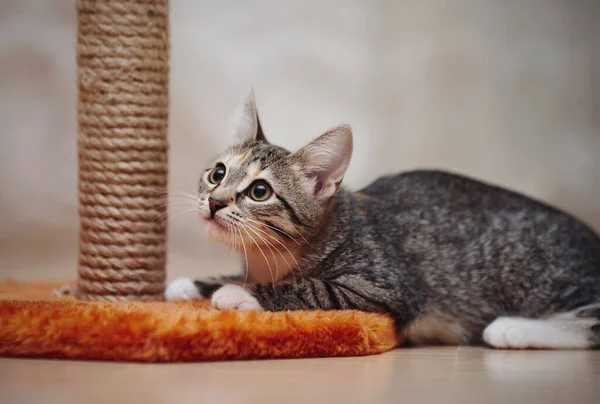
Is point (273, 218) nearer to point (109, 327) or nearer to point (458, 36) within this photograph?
point (109, 327)

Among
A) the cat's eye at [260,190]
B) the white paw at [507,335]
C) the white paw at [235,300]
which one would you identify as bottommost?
the white paw at [507,335]

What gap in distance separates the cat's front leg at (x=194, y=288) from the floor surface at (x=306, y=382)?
1.80 ft

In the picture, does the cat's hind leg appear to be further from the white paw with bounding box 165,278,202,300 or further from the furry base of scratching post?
the white paw with bounding box 165,278,202,300

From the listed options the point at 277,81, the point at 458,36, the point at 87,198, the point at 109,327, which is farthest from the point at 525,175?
the point at 109,327

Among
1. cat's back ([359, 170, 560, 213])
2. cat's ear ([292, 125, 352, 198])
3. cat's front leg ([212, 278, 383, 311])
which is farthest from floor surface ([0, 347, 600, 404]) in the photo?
cat's back ([359, 170, 560, 213])

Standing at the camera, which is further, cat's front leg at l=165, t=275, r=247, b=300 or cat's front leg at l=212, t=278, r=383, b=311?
cat's front leg at l=165, t=275, r=247, b=300

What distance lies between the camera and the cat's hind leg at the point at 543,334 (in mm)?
2004

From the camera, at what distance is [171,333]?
63.1 inches

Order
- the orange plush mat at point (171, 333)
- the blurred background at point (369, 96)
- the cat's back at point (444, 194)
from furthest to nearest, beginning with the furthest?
1. the blurred background at point (369, 96)
2. the cat's back at point (444, 194)
3. the orange plush mat at point (171, 333)

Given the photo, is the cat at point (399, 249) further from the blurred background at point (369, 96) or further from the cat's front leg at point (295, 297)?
the blurred background at point (369, 96)

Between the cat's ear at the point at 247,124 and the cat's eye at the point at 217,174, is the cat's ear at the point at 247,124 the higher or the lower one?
the higher one

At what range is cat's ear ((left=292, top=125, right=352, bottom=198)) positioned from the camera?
1.91m

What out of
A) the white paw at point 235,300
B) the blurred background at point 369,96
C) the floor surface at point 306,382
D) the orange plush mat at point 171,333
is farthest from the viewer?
the blurred background at point 369,96

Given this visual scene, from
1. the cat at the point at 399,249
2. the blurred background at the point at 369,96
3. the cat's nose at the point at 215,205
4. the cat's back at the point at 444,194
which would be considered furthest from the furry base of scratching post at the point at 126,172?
the blurred background at the point at 369,96
